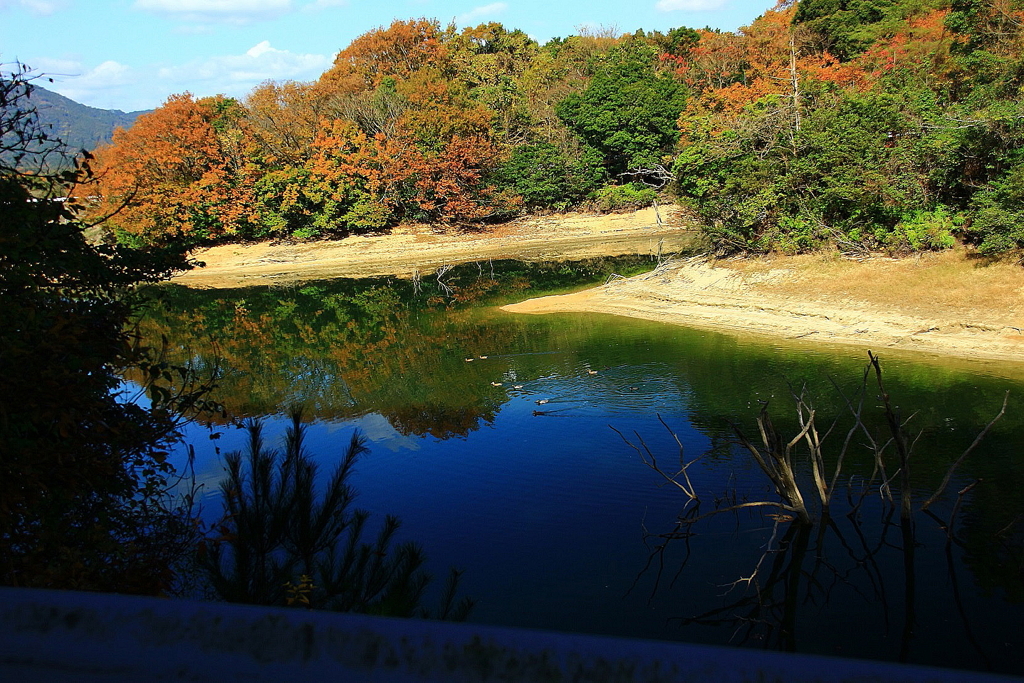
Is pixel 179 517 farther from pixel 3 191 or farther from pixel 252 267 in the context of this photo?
pixel 252 267

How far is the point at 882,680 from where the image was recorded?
1.03m

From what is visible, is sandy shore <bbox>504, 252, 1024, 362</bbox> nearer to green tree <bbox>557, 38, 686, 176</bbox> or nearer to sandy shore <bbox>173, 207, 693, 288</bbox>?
sandy shore <bbox>173, 207, 693, 288</bbox>

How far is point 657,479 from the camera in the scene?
10383mm

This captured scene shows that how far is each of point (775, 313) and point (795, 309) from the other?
1.59ft

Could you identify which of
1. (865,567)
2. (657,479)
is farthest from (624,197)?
(865,567)

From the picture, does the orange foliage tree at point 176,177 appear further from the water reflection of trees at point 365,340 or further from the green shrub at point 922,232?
the green shrub at point 922,232

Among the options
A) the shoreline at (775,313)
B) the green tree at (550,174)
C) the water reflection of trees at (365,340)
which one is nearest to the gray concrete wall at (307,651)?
the water reflection of trees at (365,340)

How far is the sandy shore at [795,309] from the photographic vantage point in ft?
51.6

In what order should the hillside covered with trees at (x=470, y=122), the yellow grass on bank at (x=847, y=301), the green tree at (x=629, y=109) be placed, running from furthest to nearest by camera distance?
the green tree at (x=629, y=109), the hillside covered with trees at (x=470, y=122), the yellow grass on bank at (x=847, y=301)

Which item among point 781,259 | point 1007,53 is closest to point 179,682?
point 781,259

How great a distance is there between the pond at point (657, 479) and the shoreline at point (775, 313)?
2.90 feet

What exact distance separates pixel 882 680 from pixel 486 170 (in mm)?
42519

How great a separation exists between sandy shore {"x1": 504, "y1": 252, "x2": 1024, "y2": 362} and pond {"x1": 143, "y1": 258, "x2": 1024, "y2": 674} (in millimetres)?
928

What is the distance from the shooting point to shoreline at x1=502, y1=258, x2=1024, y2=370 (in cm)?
1559
